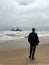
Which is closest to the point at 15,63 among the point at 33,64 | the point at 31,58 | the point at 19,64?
the point at 19,64

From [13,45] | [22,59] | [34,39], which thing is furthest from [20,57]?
[13,45]

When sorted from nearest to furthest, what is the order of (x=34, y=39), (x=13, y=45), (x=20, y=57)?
1. (x=34, y=39)
2. (x=20, y=57)
3. (x=13, y=45)

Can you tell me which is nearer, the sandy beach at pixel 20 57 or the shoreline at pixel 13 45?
the sandy beach at pixel 20 57

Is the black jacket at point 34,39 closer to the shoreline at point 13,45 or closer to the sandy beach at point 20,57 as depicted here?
the sandy beach at point 20,57

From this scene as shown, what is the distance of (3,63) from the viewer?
9.51 metres

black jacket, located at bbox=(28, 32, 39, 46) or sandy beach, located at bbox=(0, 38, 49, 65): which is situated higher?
black jacket, located at bbox=(28, 32, 39, 46)

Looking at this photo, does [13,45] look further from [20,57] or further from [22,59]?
[22,59]

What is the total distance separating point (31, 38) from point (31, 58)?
3.88 feet

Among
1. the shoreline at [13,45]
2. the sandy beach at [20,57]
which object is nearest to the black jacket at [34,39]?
the sandy beach at [20,57]

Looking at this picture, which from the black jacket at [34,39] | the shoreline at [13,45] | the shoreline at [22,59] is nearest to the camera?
the shoreline at [22,59]

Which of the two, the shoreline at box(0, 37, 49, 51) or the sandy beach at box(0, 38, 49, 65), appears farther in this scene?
the shoreline at box(0, 37, 49, 51)

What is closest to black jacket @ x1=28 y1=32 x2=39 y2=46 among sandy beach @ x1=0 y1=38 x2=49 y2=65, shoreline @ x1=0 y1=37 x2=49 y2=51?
sandy beach @ x1=0 y1=38 x2=49 y2=65

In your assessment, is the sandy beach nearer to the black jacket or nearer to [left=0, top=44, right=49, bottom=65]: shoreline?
[left=0, top=44, right=49, bottom=65]: shoreline

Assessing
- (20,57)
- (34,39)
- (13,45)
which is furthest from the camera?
(13,45)
